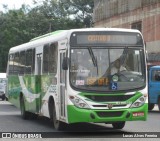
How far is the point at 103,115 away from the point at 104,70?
3.95ft

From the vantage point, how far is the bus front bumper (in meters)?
14.2

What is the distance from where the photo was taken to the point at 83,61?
1462 cm

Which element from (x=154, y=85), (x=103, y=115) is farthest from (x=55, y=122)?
(x=154, y=85)

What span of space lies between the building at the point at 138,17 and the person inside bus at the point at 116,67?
26.3m

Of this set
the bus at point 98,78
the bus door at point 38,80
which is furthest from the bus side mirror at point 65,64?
the bus door at point 38,80

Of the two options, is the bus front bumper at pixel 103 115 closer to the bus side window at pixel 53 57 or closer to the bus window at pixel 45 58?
the bus side window at pixel 53 57

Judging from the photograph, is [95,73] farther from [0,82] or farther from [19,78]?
[0,82]

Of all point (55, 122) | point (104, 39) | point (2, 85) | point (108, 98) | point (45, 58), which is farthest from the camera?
point (2, 85)

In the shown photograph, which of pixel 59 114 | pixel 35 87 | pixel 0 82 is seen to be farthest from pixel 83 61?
pixel 0 82

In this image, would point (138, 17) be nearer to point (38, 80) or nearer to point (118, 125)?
point (38, 80)

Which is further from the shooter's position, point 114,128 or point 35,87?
point 35,87

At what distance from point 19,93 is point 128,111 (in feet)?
28.2

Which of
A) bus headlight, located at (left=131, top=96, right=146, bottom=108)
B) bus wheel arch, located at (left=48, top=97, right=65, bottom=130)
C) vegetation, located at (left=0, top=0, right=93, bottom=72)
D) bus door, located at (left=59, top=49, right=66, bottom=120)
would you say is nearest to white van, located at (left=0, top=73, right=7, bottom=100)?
bus wheel arch, located at (left=48, top=97, right=65, bottom=130)

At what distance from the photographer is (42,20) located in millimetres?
77688
